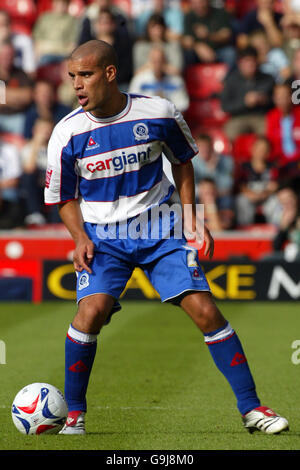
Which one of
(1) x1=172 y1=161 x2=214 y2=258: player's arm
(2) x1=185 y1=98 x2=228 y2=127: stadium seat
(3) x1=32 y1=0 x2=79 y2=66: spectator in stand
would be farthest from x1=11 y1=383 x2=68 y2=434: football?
(3) x1=32 y1=0 x2=79 y2=66: spectator in stand

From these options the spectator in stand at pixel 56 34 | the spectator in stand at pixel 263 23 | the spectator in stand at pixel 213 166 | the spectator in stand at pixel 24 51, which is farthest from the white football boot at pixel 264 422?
the spectator in stand at pixel 24 51

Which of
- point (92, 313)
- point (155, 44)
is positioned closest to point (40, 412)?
point (92, 313)

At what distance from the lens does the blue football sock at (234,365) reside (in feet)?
15.4

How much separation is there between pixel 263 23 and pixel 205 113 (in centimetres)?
184

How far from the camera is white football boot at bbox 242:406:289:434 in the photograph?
4.57m

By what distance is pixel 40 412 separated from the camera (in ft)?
15.3

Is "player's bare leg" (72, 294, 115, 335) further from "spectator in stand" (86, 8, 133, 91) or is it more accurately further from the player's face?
"spectator in stand" (86, 8, 133, 91)

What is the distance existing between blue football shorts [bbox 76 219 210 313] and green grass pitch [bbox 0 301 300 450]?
2.45ft

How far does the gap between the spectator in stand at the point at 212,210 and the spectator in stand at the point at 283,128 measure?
1339 mm

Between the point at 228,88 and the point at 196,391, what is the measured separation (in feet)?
27.9

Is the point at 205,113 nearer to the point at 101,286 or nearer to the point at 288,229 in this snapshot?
the point at 288,229

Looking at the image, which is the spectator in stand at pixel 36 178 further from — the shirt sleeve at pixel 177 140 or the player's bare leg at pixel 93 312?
the player's bare leg at pixel 93 312

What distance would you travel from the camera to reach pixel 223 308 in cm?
1048
